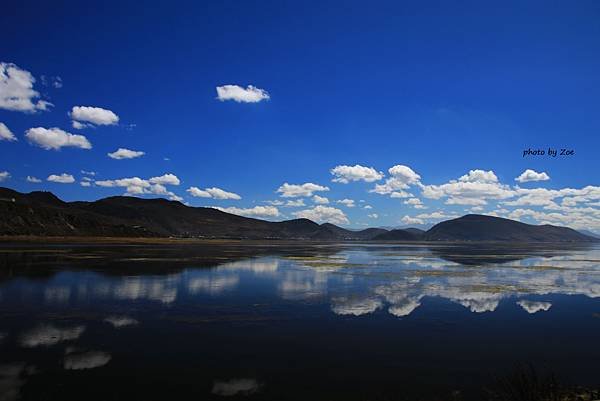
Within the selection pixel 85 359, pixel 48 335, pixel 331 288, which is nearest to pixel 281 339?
pixel 85 359

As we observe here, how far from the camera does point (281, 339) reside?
55.3ft

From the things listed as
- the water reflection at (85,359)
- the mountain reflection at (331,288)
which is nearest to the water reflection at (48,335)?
the mountain reflection at (331,288)

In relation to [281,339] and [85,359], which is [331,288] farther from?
[85,359]

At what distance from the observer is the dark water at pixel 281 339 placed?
11.6 meters

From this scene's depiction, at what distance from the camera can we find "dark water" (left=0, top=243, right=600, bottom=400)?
38.2 ft

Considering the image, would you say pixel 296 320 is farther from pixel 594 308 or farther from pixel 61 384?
pixel 594 308

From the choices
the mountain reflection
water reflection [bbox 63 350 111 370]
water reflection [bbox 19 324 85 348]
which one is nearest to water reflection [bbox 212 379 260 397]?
water reflection [bbox 63 350 111 370]

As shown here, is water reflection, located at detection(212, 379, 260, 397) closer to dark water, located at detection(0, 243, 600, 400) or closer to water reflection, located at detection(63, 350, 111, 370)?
dark water, located at detection(0, 243, 600, 400)

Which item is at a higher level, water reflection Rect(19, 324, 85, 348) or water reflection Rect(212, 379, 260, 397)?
water reflection Rect(19, 324, 85, 348)

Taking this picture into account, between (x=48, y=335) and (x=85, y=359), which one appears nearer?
(x=85, y=359)

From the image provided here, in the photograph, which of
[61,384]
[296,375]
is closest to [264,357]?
[296,375]

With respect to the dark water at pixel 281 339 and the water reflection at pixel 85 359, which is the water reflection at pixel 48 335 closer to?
the dark water at pixel 281 339

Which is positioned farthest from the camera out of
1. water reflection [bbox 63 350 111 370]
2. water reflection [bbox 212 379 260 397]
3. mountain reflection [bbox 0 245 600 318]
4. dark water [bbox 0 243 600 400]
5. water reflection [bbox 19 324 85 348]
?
Result: mountain reflection [bbox 0 245 600 318]

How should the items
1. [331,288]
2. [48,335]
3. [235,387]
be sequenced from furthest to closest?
[331,288]
[48,335]
[235,387]
